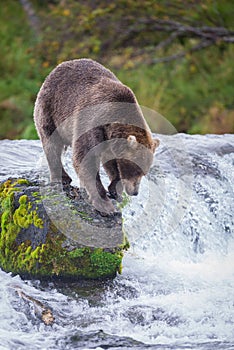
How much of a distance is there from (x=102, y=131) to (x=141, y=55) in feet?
26.9

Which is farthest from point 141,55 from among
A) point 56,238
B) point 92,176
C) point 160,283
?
point 56,238

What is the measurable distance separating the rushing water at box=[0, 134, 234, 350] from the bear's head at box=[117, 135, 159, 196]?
0.63 meters

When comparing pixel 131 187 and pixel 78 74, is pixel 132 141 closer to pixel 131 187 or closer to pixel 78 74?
pixel 131 187

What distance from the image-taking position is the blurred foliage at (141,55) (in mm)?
12898

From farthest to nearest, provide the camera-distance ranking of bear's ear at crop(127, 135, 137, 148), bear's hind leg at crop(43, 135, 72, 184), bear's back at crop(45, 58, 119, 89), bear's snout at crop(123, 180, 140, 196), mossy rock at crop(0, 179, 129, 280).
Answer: bear's hind leg at crop(43, 135, 72, 184)
bear's back at crop(45, 58, 119, 89)
bear's snout at crop(123, 180, 140, 196)
bear's ear at crop(127, 135, 137, 148)
mossy rock at crop(0, 179, 129, 280)

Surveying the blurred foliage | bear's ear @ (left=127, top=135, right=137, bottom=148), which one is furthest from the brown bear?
the blurred foliage

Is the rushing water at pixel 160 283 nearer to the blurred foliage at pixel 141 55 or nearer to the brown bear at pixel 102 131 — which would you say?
the brown bear at pixel 102 131

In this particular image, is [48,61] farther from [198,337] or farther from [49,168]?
[198,337]

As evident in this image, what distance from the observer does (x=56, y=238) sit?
557cm

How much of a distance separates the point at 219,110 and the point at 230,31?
5.56 ft

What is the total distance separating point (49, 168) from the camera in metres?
6.39

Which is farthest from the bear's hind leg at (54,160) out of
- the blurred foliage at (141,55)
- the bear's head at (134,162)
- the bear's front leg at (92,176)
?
the blurred foliage at (141,55)

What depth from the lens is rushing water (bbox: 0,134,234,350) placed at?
5055mm

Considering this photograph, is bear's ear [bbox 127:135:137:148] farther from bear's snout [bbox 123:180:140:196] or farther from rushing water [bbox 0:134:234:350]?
rushing water [bbox 0:134:234:350]
